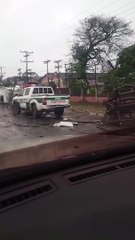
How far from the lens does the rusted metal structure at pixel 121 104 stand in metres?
13.3

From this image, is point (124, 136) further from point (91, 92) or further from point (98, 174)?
point (91, 92)

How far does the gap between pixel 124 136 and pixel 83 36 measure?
57.9 meters

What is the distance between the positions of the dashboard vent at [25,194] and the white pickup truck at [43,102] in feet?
70.8

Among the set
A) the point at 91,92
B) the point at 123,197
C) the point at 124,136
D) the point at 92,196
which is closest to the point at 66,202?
the point at 92,196

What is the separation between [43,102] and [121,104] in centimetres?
1060

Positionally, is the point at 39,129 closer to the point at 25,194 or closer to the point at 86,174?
the point at 86,174

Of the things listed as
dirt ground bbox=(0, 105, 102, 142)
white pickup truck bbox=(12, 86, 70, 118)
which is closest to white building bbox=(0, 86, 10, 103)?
dirt ground bbox=(0, 105, 102, 142)

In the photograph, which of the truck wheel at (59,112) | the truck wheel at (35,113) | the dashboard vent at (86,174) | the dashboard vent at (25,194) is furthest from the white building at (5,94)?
the dashboard vent at (25,194)

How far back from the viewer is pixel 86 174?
9.44 feet

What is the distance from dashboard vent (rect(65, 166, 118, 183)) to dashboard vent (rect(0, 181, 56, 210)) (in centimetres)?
16

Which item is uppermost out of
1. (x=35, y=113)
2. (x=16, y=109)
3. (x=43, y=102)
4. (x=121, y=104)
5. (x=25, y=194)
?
(x=25, y=194)

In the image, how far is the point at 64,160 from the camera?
9.61ft

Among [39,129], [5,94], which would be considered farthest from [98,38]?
[39,129]

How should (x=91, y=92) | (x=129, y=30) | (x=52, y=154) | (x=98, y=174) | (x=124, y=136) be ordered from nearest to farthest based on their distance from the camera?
(x=98, y=174), (x=52, y=154), (x=124, y=136), (x=91, y=92), (x=129, y=30)
